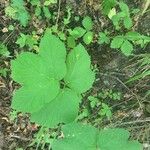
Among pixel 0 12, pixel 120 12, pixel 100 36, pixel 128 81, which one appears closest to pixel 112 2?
pixel 120 12

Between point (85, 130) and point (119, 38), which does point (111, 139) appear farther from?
point (119, 38)

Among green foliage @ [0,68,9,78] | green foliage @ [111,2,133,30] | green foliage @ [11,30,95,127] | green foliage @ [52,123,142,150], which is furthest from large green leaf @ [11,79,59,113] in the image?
green foliage @ [111,2,133,30]

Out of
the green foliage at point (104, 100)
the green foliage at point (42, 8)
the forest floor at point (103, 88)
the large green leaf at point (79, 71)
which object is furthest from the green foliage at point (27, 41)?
the large green leaf at point (79, 71)

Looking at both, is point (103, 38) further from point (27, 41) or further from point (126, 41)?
point (27, 41)

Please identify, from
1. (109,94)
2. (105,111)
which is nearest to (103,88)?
(109,94)

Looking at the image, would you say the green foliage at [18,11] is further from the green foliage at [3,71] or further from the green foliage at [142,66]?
the green foliage at [142,66]

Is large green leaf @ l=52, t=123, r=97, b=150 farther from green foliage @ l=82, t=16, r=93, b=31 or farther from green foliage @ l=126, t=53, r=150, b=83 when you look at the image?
green foliage @ l=82, t=16, r=93, b=31
